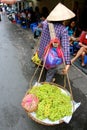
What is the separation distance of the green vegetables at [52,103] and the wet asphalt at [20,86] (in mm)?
922

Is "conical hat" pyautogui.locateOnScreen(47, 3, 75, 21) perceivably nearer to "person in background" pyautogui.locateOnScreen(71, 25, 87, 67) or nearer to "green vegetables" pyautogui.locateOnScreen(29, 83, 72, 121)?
"green vegetables" pyautogui.locateOnScreen(29, 83, 72, 121)

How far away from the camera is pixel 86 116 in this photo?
4.78 meters

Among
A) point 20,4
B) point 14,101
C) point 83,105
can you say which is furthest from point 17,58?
point 20,4

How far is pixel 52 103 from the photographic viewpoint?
365 centimetres

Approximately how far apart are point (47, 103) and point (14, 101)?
1.86m

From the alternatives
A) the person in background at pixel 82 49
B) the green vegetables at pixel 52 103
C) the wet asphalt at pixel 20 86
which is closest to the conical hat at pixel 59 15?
the green vegetables at pixel 52 103

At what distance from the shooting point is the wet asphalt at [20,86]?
4516mm

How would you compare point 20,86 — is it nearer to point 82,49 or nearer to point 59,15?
point 82,49

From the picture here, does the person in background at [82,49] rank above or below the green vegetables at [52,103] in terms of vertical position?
below

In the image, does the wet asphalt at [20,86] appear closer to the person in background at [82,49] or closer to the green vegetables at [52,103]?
the person in background at [82,49]

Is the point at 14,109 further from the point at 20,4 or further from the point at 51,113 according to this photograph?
the point at 20,4

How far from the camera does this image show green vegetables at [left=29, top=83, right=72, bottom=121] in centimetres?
355

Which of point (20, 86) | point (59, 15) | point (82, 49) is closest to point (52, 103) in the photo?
point (59, 15)

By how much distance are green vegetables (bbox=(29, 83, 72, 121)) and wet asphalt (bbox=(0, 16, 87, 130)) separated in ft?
3.03
